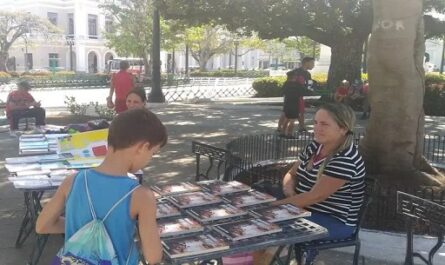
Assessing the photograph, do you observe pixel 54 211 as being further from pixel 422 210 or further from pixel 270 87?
pixel 270 87

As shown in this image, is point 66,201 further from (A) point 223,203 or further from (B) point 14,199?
(B) point 14,199

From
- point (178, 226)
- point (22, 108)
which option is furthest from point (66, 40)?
point (178, 226)

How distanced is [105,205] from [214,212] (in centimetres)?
104

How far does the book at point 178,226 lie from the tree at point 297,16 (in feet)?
50.9

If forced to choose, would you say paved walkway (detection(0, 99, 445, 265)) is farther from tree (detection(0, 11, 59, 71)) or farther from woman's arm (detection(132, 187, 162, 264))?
tree (detection(0, 11, 59, 71))

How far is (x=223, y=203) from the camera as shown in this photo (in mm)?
3422

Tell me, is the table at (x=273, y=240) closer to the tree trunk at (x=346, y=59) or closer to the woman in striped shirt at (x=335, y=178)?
the woman in striped shirt at (x=335, y=178)

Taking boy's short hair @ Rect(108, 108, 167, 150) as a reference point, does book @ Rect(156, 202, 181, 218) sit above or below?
below

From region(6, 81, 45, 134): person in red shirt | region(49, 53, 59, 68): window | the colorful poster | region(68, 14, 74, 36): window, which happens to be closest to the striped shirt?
the colorful poster

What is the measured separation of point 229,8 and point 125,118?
54.4ft

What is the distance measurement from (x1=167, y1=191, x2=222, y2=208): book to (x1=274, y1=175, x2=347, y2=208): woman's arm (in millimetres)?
542

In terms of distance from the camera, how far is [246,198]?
355 centimetres

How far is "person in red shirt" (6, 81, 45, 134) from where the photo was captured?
9852mm

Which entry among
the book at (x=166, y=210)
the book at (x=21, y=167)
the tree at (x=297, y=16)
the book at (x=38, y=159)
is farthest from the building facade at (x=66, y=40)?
the book at (x=166, y=210)
